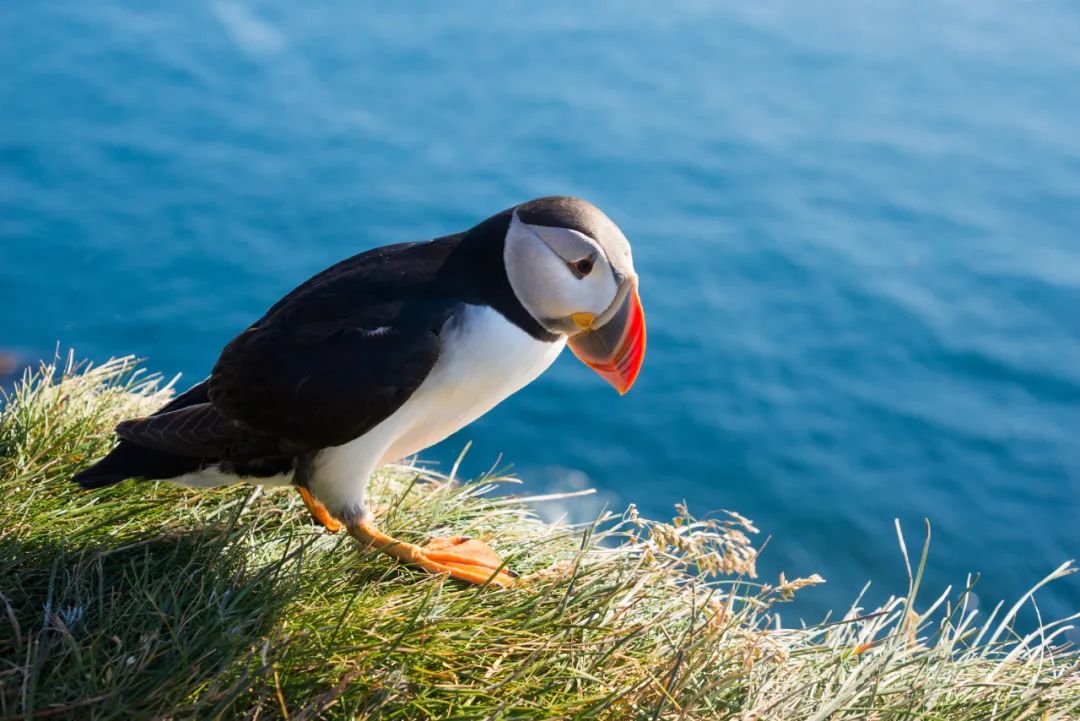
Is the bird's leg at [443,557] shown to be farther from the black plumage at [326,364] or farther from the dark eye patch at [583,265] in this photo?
the dark eye patch at [583,265]

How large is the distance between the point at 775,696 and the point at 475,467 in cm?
453

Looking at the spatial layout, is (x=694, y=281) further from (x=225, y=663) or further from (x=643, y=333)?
(x=225, y=663)

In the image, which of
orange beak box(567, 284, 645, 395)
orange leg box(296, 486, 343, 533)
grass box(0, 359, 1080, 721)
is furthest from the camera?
orange leg box(296, 486, 343, 533)

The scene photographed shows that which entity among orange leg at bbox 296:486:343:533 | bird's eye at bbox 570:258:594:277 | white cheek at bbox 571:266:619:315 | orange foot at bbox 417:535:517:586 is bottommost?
orange foot at bbox 417:535:517:586

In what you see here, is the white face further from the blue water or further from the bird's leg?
the blue water

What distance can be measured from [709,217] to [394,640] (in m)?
6.00

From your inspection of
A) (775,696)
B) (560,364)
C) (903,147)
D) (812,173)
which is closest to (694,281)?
(560,364)

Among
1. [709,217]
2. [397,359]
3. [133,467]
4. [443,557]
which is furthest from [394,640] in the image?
[709,217]

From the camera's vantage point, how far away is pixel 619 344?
9.14 ft

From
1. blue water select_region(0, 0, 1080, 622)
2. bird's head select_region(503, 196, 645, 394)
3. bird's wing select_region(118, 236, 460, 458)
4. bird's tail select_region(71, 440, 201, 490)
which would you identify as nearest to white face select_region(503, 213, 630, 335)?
bird's head select_region(503, 196, 645, 394)

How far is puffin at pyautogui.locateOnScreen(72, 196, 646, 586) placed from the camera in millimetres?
2666

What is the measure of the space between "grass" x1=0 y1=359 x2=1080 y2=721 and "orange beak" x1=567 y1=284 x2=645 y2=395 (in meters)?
0.42

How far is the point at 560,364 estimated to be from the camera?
7297 millimetres

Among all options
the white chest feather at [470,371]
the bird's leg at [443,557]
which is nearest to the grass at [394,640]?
the bird's leg at [443,557]
